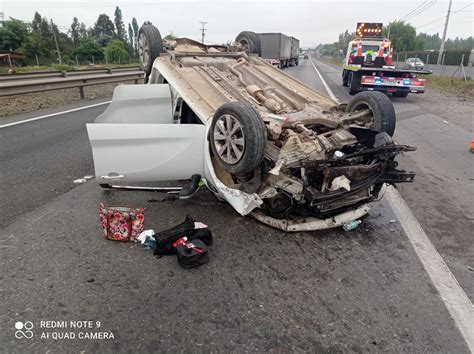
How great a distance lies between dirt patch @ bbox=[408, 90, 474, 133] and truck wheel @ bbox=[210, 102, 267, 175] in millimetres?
7264

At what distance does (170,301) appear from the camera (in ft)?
7.73

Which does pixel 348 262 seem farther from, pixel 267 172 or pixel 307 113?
pixel 307 113

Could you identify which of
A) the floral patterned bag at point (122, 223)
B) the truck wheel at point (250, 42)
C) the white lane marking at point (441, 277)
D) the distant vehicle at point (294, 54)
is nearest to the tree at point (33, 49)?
the distant vehicle at point (294, 54)

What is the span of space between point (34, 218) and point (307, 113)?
9.88ft

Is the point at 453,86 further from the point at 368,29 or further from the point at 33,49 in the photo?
the point at 33,49

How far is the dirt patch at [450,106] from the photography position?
9.29 meters

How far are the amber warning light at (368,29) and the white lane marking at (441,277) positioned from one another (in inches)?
602

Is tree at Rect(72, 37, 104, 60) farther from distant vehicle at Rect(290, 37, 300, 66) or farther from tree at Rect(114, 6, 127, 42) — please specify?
tree at Rect(114, 6, 127, 42)

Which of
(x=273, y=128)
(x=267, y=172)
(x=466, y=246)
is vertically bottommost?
(x=466, y=246)

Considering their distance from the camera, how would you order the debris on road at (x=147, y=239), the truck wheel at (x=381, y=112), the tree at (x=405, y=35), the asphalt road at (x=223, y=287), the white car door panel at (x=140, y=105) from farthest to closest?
the tree at (x=405, y=35) < the white car door panel at (x=140, y=105) < the truck wheel at (x=381, y=112) < the debris on road at (x=147, y=239) < the asphalt road at (x=223, y=287)

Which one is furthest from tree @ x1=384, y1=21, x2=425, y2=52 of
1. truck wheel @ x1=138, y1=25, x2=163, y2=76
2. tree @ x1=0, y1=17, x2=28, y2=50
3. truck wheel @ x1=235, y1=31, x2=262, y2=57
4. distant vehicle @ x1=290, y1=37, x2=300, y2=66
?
truck wheel @ x1=138, y1=25, x2=163, y2=76

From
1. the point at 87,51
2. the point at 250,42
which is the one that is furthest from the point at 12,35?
the point at 250,42

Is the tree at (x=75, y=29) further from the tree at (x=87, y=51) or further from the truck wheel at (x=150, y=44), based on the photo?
the truck wheel at (x=150, y=44)

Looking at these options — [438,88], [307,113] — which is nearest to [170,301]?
[307,113]
